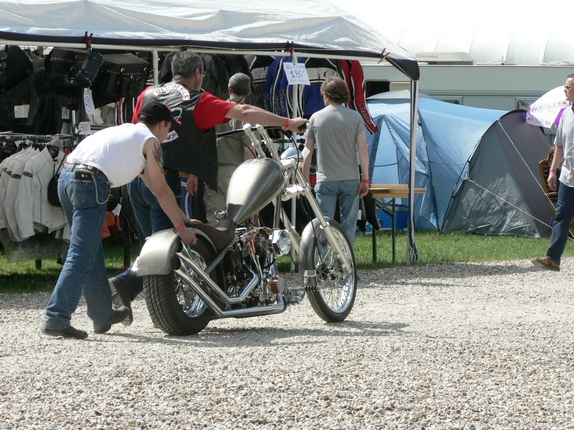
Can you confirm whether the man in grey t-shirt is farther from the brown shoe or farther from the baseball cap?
the baseball cap

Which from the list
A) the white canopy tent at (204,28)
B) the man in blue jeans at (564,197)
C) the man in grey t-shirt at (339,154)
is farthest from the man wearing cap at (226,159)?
the man in blue jeans at (564,197)

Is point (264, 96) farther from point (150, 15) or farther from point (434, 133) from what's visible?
point (434, 133)

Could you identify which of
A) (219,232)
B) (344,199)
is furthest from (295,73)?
(219,232)

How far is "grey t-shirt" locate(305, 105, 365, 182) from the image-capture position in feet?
30.2

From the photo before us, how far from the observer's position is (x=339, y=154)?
30.2 ft

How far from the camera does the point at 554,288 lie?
361 inches

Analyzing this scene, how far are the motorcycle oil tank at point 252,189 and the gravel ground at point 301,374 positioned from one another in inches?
29.7

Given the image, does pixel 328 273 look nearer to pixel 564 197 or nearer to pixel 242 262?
pixel 242 262

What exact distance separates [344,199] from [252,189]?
10.1ft

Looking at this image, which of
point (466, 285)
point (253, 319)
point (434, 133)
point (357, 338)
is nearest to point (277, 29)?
point (466, 285)

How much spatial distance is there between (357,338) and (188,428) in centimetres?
209

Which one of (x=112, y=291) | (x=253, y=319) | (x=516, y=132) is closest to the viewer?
(x=112, y=291)

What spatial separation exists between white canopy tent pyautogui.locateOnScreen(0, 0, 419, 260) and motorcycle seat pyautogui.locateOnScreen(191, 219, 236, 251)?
10.3ft

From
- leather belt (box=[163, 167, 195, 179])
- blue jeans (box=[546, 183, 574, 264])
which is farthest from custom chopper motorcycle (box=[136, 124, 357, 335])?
blue jeans (box=[546, 183, 574, 264])
